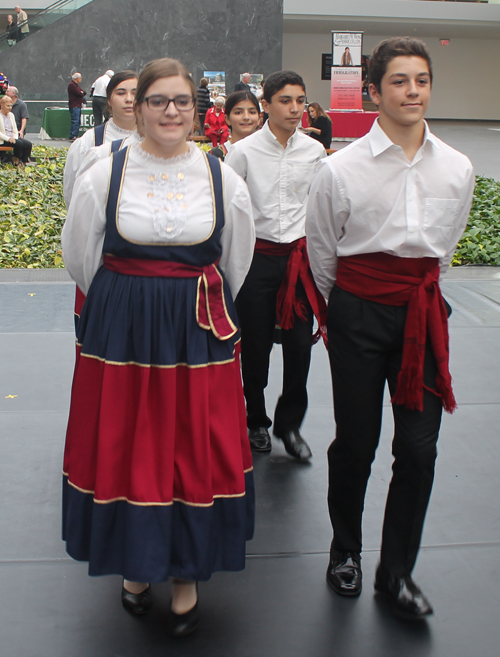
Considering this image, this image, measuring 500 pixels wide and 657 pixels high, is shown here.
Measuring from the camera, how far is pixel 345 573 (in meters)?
2.79

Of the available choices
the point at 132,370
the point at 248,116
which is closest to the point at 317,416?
the point at 248,116

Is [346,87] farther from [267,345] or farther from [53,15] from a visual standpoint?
[267,345]

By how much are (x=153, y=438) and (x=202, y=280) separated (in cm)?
55

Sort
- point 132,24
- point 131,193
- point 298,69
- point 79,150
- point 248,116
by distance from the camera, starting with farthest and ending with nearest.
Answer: point 298,69
point 132,24
point 248,116
point 79,150
point 131,193

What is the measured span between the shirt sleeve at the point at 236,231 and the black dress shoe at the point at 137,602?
115 centimetres

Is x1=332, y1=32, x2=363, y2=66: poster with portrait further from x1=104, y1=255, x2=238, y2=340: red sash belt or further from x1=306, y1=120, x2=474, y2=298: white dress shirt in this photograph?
x1=104, y1=255, x2=238, y2=340: red sash belt

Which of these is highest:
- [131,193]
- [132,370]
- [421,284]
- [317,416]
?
[131,193]

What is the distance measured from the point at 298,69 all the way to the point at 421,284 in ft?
104

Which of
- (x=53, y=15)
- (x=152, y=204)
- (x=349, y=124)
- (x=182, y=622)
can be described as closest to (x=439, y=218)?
(x=152, y=204)

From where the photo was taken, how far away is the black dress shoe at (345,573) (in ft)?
9.06

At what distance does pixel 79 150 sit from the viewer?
3.85 meters

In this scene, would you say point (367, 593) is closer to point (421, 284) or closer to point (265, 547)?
point (265, 547)

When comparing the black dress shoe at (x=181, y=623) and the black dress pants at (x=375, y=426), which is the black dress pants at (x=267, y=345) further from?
the black dress shoe at (x=181, y=623)

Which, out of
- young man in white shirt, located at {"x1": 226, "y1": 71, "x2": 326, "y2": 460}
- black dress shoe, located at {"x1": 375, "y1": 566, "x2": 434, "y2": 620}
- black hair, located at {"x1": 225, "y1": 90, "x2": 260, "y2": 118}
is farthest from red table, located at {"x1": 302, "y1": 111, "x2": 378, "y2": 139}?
black dress shoe, located at {"x1": 375, "y1": 566, "x2": 434, "y2": 620}
